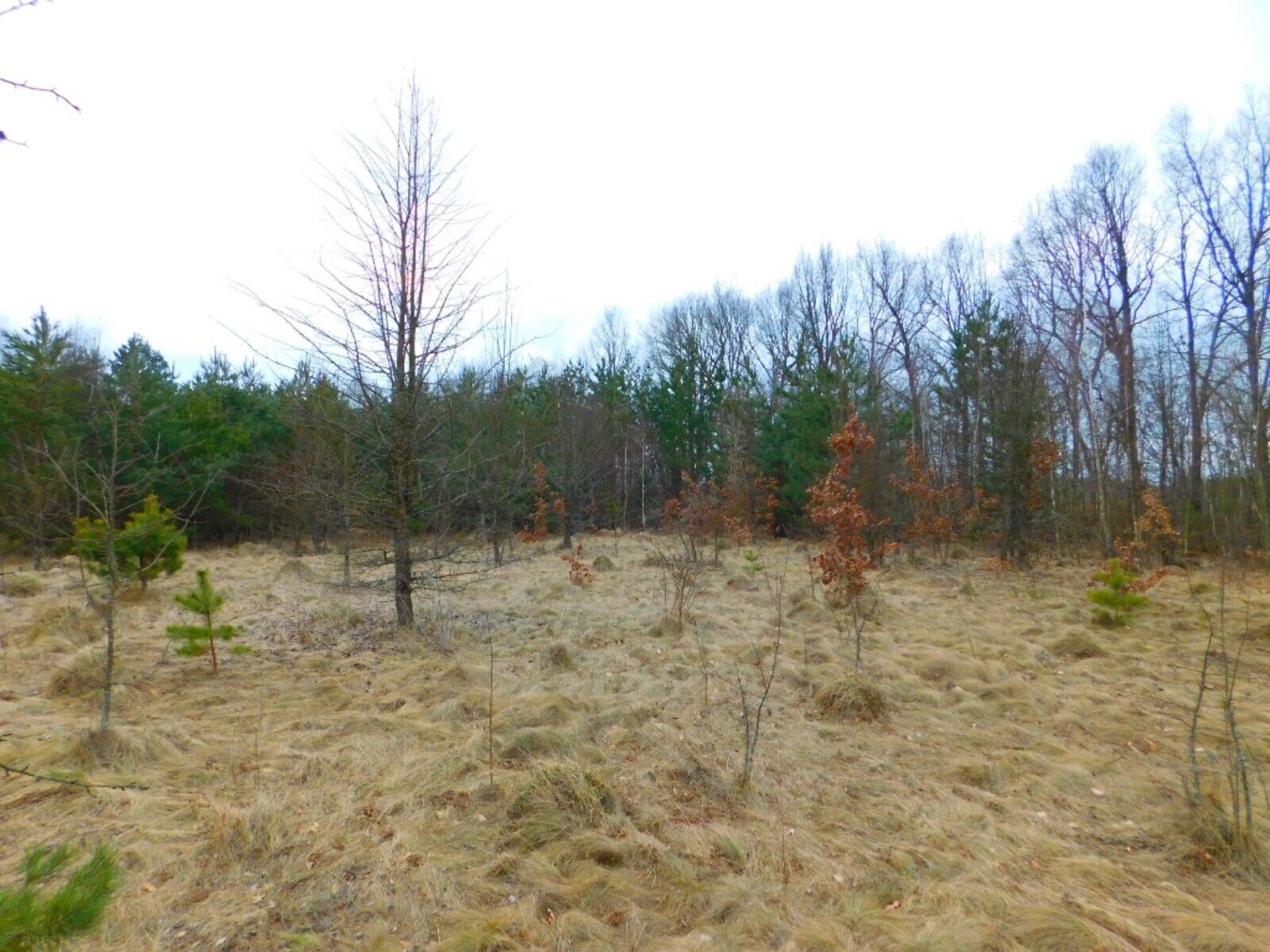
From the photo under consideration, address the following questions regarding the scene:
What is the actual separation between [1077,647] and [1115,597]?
4.69ft

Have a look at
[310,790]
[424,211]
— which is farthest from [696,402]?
[310,790]

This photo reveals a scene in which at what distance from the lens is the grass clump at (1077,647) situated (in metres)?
6.89

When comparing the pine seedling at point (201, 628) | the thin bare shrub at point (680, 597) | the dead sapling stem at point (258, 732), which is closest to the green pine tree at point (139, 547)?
the pine seedling at point (201, 628)

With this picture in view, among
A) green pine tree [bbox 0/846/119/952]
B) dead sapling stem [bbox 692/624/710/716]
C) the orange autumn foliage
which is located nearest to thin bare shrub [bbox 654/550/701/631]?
dead sapling stem [bbox 692/624/710/716]

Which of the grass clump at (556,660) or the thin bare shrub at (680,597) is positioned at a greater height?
the thin bare shrub at (680,597)

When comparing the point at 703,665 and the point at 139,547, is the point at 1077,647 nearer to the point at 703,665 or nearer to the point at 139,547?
the point at 703,665

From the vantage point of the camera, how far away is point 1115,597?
25.8 feet

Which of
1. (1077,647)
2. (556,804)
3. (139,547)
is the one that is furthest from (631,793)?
(139,547)

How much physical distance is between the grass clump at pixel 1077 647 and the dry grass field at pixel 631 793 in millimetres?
36

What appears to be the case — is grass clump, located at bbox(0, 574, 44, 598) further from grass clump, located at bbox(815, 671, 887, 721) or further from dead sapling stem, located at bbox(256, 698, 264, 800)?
grass clump, located at bbox(815, 671, 887, 721)

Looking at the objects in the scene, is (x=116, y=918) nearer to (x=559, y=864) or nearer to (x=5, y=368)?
(x=559, y=864)

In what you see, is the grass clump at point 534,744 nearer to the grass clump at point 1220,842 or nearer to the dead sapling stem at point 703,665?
the dead sapling stem at point 703,665

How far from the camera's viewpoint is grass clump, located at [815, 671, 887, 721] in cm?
515

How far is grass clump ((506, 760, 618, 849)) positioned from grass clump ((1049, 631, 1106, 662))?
5809 millimetres
